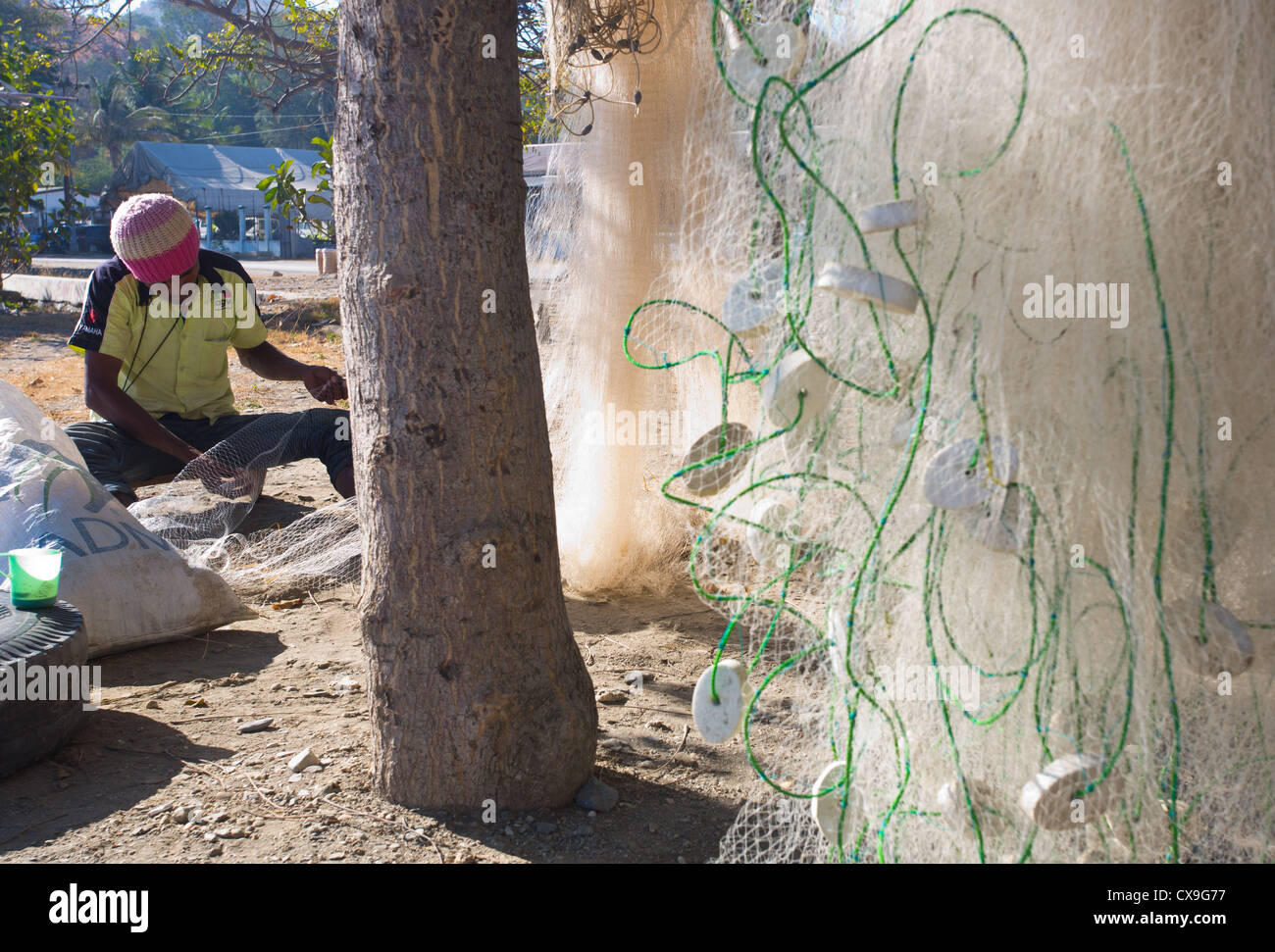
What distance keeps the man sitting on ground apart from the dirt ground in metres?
1.08

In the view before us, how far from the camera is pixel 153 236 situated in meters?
4.31

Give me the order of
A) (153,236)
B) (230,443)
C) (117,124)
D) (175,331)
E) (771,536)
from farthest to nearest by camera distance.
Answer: (117,124)
(175,331)
(230,443)
(153,236)
(771,536)

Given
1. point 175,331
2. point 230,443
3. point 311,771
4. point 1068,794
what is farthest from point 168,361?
point 1068,794

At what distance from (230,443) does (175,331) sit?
618 mm

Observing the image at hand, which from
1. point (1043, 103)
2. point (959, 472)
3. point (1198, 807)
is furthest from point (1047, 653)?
point (1043, 103)

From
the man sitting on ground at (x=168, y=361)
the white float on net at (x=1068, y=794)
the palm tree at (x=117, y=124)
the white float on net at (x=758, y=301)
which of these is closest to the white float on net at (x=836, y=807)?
the white float on net at (x=1068, y=794)

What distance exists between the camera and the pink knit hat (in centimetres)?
430

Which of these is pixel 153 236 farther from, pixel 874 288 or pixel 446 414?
pixel 874 288

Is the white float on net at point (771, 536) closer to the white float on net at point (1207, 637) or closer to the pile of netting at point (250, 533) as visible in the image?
the white float on net at point (1207, 637)

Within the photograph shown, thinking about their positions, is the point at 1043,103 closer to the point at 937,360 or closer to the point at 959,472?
the point at 937,360

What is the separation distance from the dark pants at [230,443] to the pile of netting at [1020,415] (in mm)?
2918

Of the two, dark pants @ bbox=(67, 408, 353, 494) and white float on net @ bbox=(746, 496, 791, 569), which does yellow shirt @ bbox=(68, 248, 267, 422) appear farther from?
white float on net @ bbox=(746, 496, 791, 569)

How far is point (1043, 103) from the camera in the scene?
176 centimetres

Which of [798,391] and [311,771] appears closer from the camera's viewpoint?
[798,391]
